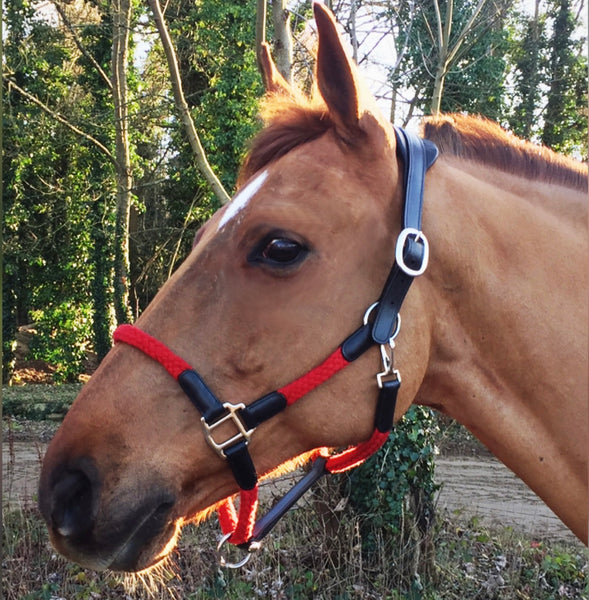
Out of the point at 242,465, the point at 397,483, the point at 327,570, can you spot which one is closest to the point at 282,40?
the point at 397,483

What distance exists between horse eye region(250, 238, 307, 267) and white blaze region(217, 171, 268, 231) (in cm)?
14

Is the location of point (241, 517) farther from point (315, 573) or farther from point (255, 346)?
point (315, 573)

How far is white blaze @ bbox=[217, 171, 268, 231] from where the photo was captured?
1.62 meters

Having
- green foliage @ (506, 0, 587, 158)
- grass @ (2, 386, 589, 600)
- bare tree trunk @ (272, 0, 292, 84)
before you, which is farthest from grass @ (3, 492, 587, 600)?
green foliage @ (506, 0, 587, 158)

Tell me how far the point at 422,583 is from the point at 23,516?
11.4 feet

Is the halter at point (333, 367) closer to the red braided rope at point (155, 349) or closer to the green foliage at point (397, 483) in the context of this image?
the red braided rope at point (155, 349)

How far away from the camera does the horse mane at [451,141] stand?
1.76 metres

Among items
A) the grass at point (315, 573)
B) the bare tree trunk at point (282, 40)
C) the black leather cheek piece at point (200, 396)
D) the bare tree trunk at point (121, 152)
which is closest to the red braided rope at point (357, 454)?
the black leather cheek piece at point (200, 396)

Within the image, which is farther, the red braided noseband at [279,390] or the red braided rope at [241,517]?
the red braided rope at [241,517]

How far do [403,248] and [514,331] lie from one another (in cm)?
42

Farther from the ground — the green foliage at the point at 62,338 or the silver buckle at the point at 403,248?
the silver buckle at the point at 403,248

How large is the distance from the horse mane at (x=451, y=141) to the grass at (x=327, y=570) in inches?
116

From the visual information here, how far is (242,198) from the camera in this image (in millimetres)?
1638

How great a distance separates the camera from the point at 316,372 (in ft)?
5.14
